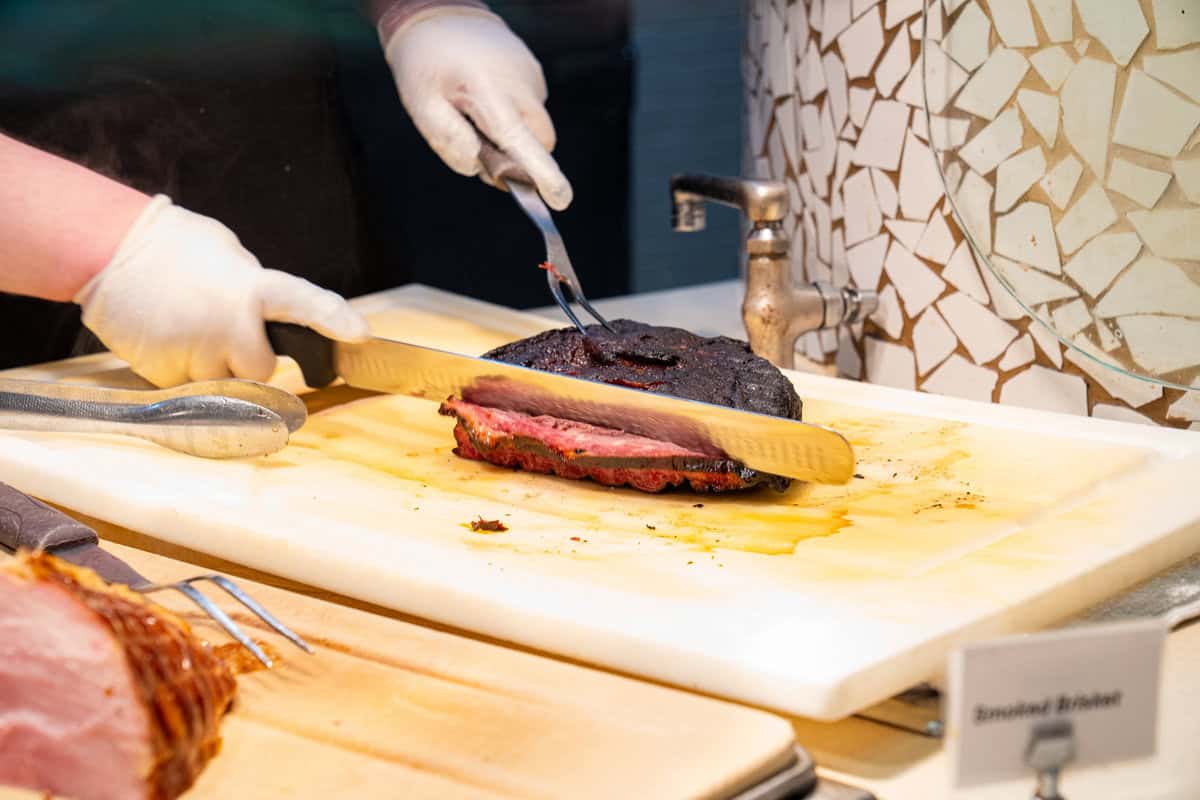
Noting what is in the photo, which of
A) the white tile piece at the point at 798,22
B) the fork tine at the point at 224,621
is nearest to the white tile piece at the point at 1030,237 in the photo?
the white tile piece at the point at 798,22

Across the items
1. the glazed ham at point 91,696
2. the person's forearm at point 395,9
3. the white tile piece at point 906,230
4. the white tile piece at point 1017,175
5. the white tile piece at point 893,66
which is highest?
the person's forearm at point 395,9

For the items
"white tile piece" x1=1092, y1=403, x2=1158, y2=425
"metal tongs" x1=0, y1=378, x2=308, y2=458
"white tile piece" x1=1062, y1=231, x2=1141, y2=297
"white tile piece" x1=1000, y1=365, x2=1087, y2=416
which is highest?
"white tile piece" x1=1062, y1=231, x2=1141, y2=297

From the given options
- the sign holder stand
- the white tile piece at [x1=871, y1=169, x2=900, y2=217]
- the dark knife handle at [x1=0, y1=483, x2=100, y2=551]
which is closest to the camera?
the sign holder stand

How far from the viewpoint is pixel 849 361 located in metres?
2.15

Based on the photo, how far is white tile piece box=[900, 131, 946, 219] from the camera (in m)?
1.86

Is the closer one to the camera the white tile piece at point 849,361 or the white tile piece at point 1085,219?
the white tile piece at point 1085,219

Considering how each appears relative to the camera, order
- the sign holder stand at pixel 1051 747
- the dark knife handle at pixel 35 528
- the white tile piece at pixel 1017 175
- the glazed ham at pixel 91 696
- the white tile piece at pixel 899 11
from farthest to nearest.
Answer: the white tile piece at pixel 899 11
the white tile piece at pixel 1017 175
the dark knife handle at pixel 35 528
the glazed ham at pixel 91 696
the sign holder stand at pixel 1051 747

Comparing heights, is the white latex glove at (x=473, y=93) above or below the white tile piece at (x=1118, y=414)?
above

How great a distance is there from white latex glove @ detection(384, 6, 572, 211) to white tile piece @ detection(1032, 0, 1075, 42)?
2.30 feet

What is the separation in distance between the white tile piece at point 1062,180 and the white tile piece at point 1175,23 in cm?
18

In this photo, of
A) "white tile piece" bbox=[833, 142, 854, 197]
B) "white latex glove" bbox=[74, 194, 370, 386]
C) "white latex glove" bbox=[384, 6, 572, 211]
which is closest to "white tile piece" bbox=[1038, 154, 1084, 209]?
"white tile piece" bbox=[833, 142, 854, 197]

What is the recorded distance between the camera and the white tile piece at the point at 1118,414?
1.65 meters

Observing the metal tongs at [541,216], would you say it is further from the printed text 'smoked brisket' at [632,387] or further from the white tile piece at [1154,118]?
the white tile piece at [1154,118]

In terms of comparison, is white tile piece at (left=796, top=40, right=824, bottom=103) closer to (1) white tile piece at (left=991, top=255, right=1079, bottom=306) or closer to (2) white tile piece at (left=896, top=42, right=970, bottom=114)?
(2) white tile piece at (left=896, top=42, right=970, bottom=114)
